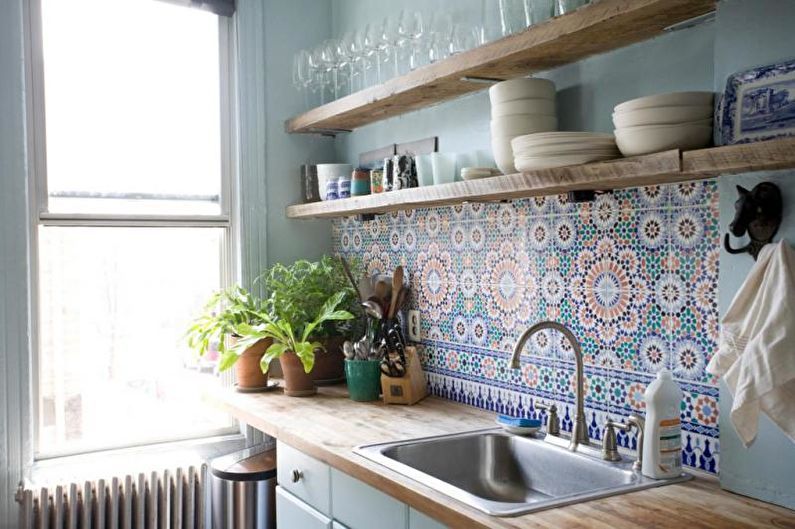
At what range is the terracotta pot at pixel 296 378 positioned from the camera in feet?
10.0

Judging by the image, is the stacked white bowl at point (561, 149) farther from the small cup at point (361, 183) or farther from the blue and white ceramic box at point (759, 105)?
the small cup at point (361, 183)

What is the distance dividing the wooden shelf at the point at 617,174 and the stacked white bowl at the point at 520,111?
0.33ft

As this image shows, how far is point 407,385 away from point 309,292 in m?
0.60

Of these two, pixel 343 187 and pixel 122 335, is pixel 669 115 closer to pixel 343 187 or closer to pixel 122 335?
pixel 343 187

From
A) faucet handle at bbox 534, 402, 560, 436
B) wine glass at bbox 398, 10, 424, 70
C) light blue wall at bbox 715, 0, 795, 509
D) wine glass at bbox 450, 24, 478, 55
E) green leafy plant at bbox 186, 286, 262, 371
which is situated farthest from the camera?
green leafy plant at bbox 186, 286, 262, 371

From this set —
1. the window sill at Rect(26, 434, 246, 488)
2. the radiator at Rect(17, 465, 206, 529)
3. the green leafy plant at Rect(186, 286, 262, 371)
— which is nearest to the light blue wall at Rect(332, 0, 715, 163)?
the green leafy plant at Rect(186, 286, 262, 371)

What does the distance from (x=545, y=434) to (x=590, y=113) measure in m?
0.94

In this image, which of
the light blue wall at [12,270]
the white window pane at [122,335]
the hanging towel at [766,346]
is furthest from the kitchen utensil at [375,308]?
the hanging towel at [766,346]

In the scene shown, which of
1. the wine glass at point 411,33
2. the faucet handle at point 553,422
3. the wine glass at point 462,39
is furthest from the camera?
the wine glass at point 411,33

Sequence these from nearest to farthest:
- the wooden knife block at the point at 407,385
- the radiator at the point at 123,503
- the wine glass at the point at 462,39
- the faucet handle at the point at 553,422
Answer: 1. the faucet handle at the point at 553,422
2. the wine glass at the point at 462,39
3. the wooden knife block at the point at 407,385
4. the radiator at the point at 123,503

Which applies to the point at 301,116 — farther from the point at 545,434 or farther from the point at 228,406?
the point at 545,434

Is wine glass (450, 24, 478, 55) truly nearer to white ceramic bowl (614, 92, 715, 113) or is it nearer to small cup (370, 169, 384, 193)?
small cup (370, 169, 384, 193)

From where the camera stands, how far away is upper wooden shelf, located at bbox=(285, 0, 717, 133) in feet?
6.01

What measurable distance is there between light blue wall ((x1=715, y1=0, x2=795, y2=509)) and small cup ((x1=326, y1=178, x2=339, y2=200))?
1.71 metres
